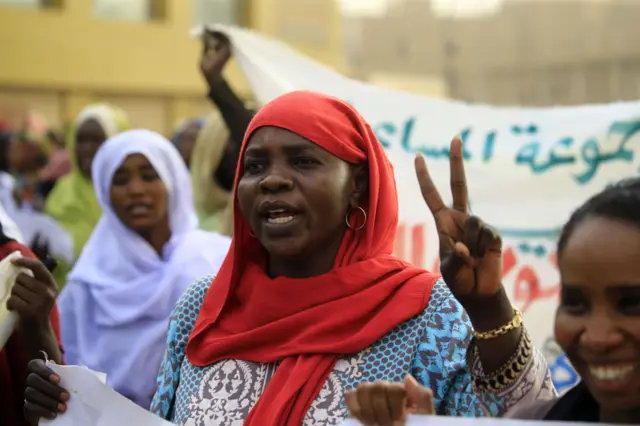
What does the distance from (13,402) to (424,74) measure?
59216 mm

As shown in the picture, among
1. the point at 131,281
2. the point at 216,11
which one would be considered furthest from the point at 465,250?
the point at 216,11

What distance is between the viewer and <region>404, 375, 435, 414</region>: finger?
2059 millimetres

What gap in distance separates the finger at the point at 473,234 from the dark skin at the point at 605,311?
0.17m

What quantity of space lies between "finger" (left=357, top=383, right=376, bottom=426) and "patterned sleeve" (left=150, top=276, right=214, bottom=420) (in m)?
0.91

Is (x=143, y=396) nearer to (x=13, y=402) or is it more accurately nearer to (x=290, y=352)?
(x=13, y=402)

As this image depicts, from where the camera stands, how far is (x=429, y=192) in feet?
7.20

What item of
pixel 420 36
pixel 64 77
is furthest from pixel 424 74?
pixel 64 77

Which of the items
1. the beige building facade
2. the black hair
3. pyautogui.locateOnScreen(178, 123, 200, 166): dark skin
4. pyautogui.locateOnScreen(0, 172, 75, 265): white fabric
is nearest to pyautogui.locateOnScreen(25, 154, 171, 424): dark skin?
pyautogui.locateOnScreen(0, 172, 75, 265): white fabric

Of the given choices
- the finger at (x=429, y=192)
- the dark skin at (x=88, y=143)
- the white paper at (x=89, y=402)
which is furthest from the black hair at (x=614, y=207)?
the dark skin at (x=88, y=143)

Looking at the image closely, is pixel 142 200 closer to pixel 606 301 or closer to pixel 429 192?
pixel 429 192

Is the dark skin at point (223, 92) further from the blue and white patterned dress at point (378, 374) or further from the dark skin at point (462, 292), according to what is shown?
the dark skin at point (462, 292)

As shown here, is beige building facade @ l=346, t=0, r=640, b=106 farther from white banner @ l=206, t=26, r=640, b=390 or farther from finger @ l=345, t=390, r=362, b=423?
finger @ l=345, t=390, r=362, b=423

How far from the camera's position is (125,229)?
15.5 feet

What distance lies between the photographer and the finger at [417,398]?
206 centimetres
